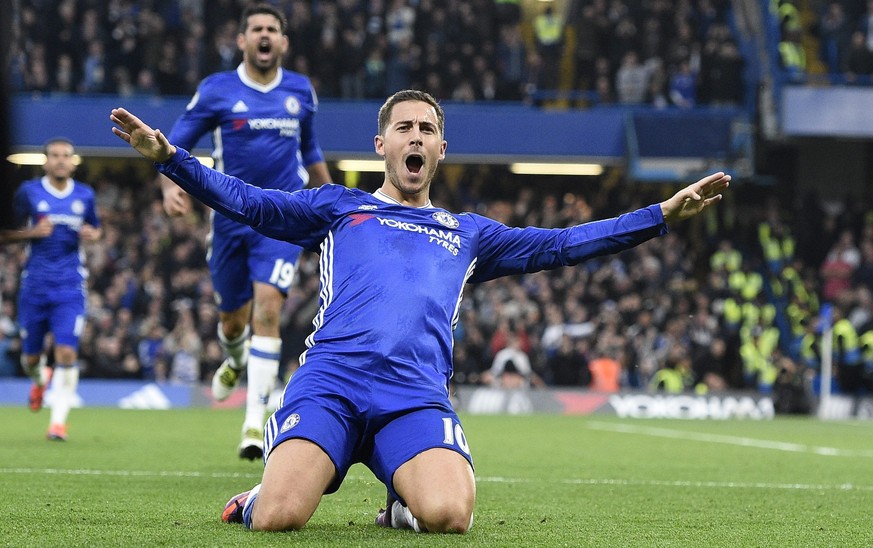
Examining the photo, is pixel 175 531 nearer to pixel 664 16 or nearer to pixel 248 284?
pixel 248 284

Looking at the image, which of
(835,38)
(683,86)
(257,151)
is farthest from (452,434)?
(835,38)

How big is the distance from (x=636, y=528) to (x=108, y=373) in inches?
641

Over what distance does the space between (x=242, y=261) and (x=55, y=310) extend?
11.2ft

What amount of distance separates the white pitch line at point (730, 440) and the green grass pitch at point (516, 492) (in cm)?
4

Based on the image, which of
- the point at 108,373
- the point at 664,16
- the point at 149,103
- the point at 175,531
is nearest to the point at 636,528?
the point at 175,531

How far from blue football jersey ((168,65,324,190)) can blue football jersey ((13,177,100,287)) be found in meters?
3.38

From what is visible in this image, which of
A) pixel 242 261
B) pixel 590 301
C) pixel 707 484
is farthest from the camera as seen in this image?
pixel 590 301

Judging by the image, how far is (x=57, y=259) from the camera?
11.4 meters

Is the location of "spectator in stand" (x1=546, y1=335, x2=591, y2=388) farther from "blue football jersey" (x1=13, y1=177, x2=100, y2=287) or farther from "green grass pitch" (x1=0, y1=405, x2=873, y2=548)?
"blue football jersey" (x1=13, y1=177, x2=100, y2=287)

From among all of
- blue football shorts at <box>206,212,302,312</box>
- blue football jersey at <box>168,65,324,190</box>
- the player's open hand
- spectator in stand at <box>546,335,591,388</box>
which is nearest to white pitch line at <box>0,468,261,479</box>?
blue football shorts at <box>206,212,302,312</box>

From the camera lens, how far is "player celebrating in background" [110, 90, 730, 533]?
185 inches

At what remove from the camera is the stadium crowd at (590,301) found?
20.9 metres

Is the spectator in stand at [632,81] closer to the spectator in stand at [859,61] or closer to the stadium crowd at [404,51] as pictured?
the stadium crowd at [404,51]

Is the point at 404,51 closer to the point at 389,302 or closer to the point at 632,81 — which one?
the point at 632,81
